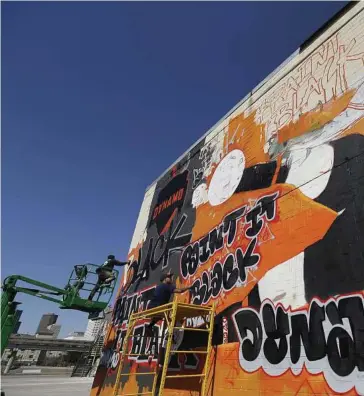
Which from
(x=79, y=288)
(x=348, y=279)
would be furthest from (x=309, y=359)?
(x=79, y=288)

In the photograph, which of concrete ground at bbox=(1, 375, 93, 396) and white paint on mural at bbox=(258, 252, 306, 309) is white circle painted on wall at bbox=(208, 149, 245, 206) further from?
concrete ground at bbox=(1, 375, 93, 396)

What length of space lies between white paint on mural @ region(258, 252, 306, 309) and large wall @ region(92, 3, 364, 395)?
24mm

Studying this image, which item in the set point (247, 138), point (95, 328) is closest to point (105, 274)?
point (247, 138)

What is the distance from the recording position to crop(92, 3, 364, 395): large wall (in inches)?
236

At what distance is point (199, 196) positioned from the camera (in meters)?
12.4

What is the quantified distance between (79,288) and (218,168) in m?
7.41

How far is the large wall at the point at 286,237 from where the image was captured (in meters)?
6.00

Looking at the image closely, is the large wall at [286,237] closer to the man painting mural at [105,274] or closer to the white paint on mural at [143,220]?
the man painting mural at [105,274]

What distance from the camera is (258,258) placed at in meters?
8.22

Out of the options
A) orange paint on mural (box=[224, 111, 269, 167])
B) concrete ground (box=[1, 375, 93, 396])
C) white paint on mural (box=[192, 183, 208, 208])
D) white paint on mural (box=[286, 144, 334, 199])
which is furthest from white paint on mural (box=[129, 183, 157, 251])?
concrete ground (box=[1, 375, 93, 396])

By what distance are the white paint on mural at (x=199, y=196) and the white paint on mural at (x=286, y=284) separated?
187 inches

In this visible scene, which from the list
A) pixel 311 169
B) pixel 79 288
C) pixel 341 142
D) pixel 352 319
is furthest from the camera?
pixel 79 288

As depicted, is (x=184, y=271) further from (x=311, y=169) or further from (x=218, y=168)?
(x=311, y=169)

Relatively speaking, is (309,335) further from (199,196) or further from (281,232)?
(199,196)
